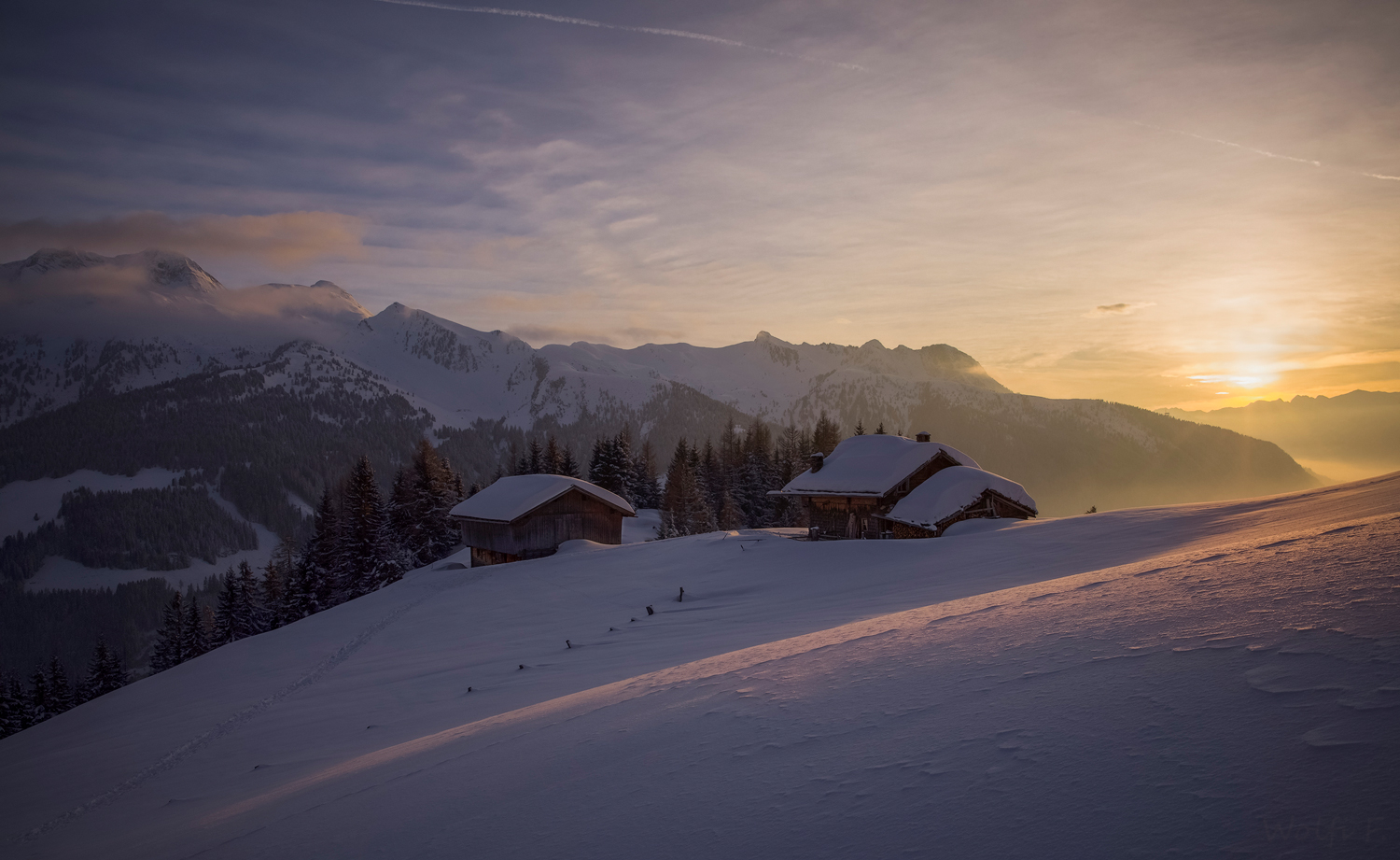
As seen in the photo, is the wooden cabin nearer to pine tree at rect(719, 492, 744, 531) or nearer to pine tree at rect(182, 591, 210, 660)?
pine tree at rect(719, 492, 744, 531)

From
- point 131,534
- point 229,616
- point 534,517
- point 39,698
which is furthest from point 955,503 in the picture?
point 131,534

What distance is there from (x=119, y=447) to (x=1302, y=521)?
22060 centimetres

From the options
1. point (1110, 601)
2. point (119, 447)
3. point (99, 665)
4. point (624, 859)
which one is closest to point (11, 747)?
point (624, 859)

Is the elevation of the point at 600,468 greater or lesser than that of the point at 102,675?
greater

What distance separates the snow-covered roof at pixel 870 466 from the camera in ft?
96.6

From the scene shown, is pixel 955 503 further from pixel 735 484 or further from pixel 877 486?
pixel 735 484

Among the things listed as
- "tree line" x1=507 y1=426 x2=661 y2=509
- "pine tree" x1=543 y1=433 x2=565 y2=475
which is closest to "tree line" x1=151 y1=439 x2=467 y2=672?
"tree line" x1=507 y1=426 x2=661 y2=509

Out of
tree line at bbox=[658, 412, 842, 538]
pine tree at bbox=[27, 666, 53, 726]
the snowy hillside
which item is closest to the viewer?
the snowy hillside

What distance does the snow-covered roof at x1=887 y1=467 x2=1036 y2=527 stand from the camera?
1010 inches

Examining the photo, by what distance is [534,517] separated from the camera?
34.8 metres

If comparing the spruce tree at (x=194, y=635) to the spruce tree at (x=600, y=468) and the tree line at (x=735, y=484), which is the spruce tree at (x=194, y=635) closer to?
the spruce tree at (x=600, y=468)

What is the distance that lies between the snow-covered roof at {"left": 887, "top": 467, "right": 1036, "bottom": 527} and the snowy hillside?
14748 mm

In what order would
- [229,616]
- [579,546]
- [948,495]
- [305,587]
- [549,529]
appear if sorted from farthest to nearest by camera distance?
[229,616], [305,587], [549,529], [579,546], [948,495]

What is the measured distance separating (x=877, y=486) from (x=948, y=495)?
363cm
